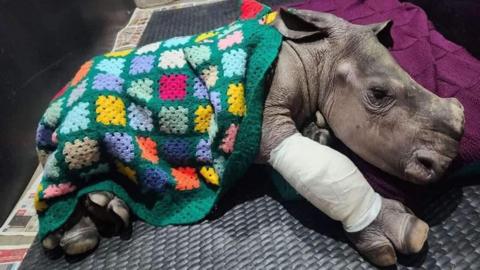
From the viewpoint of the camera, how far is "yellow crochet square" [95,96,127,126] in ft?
4.30

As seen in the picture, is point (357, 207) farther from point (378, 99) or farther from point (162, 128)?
point (162, 128)

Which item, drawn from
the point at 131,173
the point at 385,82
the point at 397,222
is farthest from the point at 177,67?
the point at 397,222

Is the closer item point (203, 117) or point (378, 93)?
point (378, 93)

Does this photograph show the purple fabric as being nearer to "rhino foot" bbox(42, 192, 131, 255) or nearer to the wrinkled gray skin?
the wrinkled gray skin

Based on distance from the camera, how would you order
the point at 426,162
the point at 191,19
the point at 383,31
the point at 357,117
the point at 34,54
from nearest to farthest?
the point at 426,162 → the point at 357,117 → the point at 383,31 → the point at 34,54 → the point at 191,19

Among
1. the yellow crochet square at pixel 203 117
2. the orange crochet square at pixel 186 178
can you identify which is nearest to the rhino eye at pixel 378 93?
the yellow crochet square at pixel 203 117

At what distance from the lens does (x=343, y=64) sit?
4.31 feet

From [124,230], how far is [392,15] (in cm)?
118

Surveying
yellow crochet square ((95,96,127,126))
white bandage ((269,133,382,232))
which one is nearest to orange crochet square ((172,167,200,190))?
yellow crochet square ((95,96,127,126))

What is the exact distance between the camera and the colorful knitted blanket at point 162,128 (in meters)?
1.29

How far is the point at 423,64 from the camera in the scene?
1388mm

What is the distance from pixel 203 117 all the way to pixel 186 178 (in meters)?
0.21

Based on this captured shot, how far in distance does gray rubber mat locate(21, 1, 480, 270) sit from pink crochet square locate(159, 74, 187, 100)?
36 centimetres

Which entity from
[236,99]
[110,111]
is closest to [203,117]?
[236,99]
